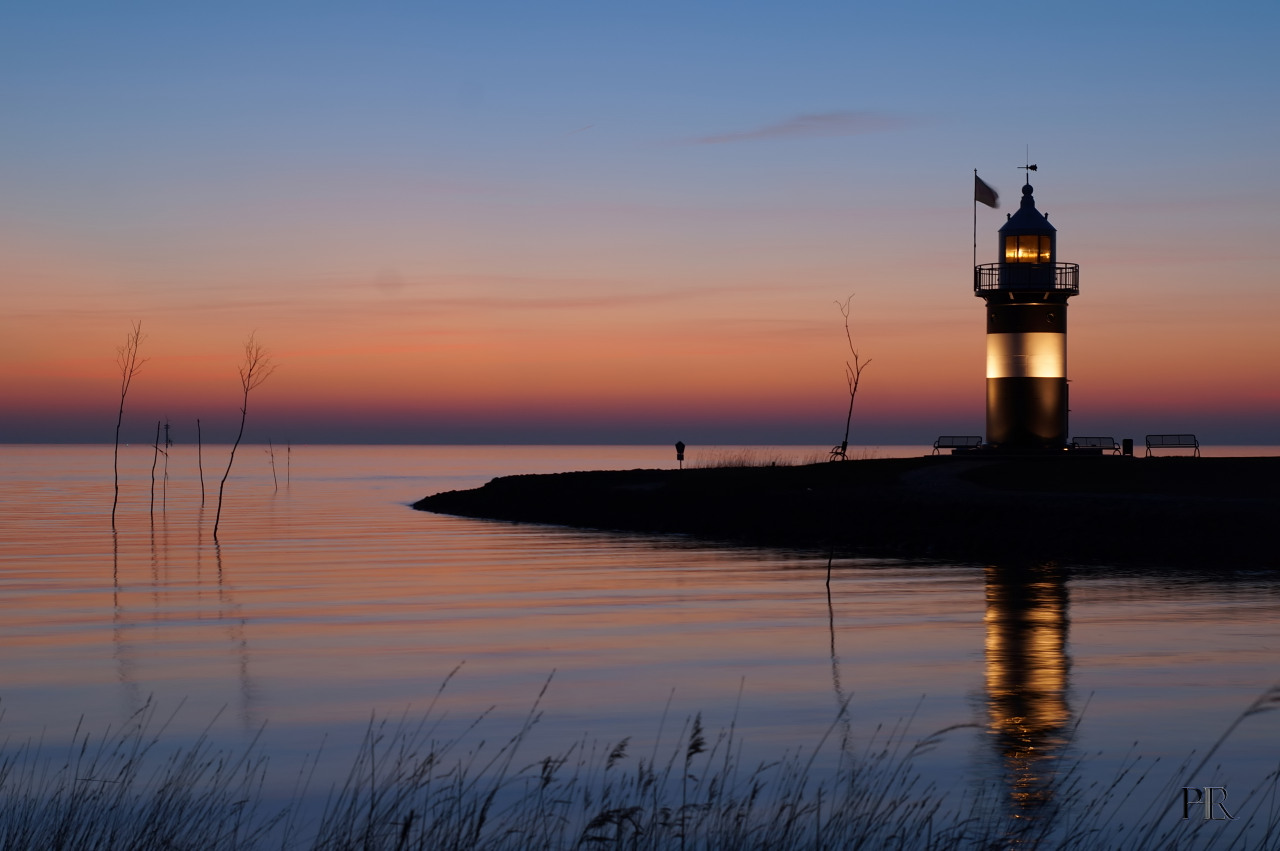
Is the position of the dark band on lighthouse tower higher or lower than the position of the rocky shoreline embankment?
higher

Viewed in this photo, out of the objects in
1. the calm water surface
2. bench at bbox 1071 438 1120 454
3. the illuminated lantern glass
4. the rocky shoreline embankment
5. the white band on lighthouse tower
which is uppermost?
the illuminated lantern glass

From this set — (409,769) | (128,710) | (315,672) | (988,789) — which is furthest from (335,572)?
(988,789)

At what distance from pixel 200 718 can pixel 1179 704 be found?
41.5ft

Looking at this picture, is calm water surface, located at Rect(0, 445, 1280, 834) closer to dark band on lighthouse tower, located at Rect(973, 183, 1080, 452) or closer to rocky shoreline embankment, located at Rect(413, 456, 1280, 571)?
rocky shoreline embankment, located at Rect(413, 456, 1280, 571)

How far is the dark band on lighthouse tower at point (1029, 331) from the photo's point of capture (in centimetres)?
5975

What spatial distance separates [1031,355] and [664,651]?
4216cm

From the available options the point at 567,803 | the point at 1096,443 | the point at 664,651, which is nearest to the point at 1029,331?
the point at 1096,443

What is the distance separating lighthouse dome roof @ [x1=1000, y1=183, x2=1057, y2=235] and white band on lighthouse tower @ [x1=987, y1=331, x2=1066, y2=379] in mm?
4638

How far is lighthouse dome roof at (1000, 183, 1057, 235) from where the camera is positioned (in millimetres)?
59688

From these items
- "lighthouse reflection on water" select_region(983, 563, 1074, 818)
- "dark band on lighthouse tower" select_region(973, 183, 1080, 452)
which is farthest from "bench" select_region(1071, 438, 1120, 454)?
"lighthouse reflection on water" select_region(983, 563, 1074, 818)

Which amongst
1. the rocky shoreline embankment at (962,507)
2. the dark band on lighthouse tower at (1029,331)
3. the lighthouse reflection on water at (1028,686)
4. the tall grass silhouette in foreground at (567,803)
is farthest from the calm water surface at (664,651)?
the dark band on lighthouse tower at (1029,331)

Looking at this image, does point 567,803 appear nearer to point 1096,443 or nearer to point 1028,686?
point 1028,686

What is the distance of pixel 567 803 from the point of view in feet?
37.9

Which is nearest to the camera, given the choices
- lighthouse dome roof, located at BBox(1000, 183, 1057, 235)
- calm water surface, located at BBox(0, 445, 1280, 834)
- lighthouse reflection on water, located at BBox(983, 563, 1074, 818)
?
lighthouse reflection on water, located at BBox(983, 563, 1074, 818)
